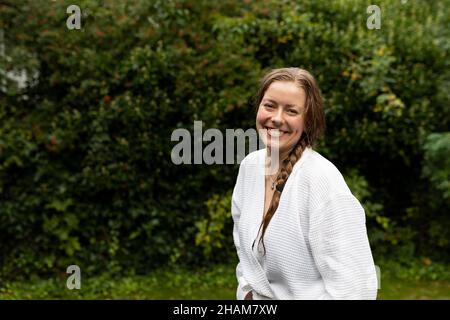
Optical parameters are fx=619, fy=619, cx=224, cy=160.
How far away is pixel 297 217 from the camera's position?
2.03 metres

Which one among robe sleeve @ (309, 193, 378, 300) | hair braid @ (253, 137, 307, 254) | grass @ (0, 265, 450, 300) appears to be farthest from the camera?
grass @ (0, 265, 450, 300)

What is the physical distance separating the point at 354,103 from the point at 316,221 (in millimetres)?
4965

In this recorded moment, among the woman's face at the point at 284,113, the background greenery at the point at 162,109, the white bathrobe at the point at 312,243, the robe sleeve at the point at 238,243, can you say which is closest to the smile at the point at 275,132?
the woman's face at the point at 284,113

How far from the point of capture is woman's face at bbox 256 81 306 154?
7.16 feet

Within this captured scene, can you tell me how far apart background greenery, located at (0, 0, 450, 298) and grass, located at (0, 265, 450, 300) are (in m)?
0.15

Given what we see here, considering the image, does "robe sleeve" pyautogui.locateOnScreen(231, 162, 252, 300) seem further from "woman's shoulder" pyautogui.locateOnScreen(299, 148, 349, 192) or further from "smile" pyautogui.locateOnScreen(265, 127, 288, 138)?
"woman's shoulder" pyautogui.locateOnScreen(299, 148, 349, 192)

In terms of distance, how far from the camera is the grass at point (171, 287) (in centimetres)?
615

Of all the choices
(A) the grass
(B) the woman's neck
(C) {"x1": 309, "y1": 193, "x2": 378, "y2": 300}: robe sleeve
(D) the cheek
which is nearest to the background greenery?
(A) the grass

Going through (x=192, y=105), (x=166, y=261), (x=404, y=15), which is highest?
(x=404, y=15)

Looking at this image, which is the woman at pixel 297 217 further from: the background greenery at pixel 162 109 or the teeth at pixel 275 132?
the background greenery at pixel 162 109

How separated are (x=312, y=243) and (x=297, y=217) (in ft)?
0.33

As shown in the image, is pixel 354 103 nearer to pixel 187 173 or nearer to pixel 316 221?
pixel 187 173

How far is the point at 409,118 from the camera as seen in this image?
671 centimetres
